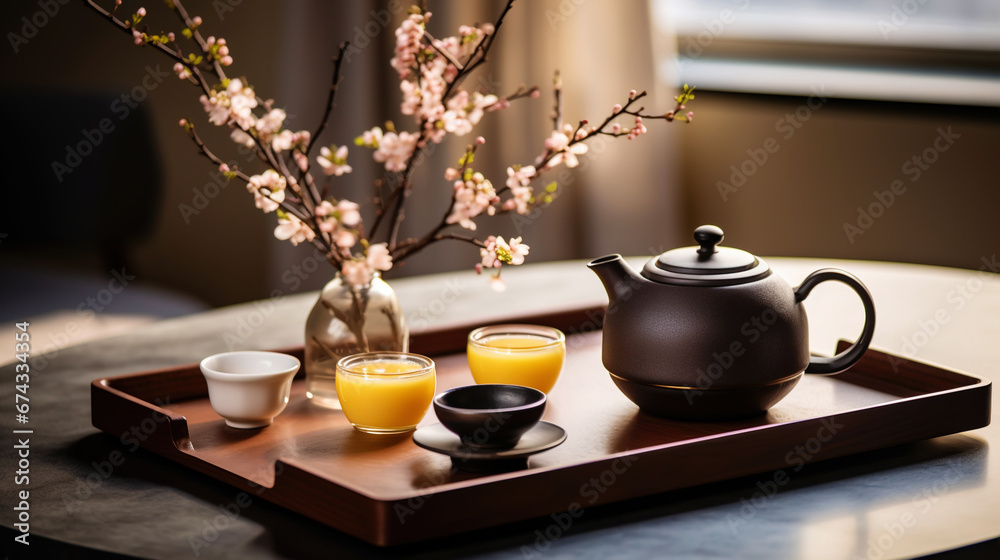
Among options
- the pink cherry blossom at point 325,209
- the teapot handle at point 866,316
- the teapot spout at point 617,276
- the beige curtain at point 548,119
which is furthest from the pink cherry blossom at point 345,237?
the beige curtain at point 548,119

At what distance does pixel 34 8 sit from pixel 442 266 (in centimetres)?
146

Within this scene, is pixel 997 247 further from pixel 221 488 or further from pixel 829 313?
pixel 221 488

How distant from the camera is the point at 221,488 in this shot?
1.11 metres

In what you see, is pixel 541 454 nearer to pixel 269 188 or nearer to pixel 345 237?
pixel 345 237

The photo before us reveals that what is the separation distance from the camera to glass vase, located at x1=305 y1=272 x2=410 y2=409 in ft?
4.44

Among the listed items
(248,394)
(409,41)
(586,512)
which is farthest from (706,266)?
(248,394)

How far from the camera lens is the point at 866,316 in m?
1.25

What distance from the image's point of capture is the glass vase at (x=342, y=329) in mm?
1354

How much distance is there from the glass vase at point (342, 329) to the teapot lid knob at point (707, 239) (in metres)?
0.39

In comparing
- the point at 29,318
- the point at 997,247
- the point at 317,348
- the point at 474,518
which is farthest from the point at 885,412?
the point at 997,247

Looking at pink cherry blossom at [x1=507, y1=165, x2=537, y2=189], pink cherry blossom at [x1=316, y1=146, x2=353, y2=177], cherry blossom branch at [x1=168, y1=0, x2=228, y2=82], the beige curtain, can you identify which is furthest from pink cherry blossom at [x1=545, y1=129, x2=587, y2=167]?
the beige curtain

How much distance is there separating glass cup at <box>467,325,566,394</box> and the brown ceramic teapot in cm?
14

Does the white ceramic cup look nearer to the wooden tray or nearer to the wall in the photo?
the wooden tray

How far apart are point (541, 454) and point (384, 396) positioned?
0.62ft
